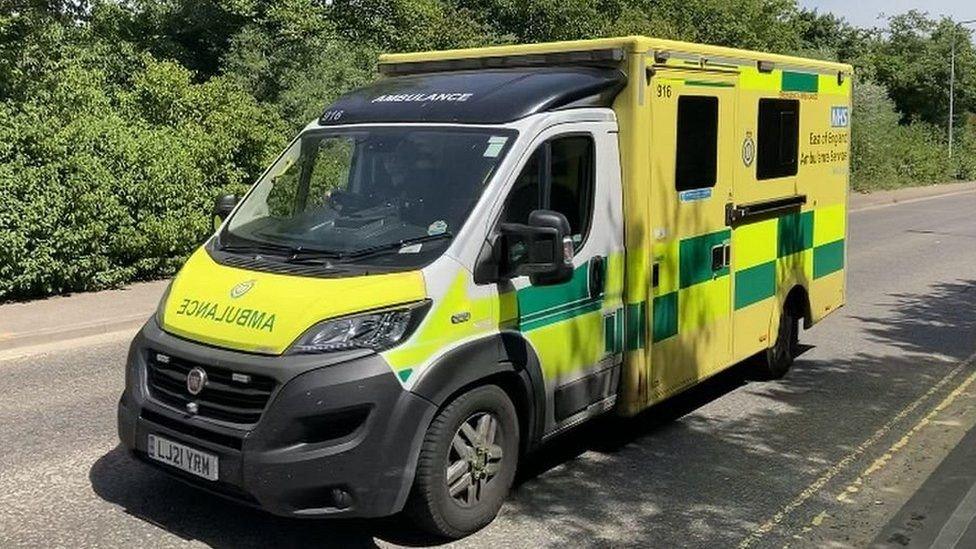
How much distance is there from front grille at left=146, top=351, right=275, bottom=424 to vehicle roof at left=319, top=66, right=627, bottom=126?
1.74m

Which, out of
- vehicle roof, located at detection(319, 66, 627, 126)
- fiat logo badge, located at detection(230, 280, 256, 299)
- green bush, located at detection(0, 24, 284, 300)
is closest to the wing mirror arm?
vehicle roof, located at detection(319, 66, 627, 126)

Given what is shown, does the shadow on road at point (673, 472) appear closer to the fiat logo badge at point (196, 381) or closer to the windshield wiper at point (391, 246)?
the fiat logo badge at point (196, 381)

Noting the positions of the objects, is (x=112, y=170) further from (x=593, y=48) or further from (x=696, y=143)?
(x=696, y=143)

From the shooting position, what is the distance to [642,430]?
6418mm

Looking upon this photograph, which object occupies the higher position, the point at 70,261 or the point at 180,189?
the point at 180,189

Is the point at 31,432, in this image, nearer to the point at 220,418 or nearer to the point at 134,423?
the point at 134,423

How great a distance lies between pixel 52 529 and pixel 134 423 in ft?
2.31

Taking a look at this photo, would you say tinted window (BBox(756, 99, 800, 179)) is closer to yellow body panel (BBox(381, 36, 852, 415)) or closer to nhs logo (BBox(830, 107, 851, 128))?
yellow body panel (BBox(381, 36, 852, 415))

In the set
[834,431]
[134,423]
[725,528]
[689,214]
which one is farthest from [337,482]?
[834,431]

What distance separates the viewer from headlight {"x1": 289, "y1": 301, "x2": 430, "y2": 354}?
4.09m

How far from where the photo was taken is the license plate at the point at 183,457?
4160 millimetres

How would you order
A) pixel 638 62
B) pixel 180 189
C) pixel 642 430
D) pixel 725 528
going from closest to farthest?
pixel 725 528 → pixel 638 62 → pixel 642 430 → pixel 180 189

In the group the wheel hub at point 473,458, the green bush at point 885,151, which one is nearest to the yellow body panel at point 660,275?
the wheel hub at point 473,458

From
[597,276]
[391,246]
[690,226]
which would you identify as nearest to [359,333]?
[391,246]
